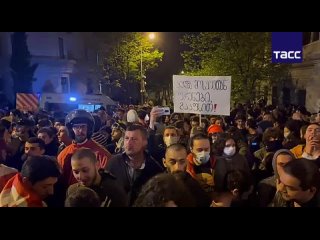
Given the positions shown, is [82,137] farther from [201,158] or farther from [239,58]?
[239,58]

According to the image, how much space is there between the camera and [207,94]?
7691 millimetres

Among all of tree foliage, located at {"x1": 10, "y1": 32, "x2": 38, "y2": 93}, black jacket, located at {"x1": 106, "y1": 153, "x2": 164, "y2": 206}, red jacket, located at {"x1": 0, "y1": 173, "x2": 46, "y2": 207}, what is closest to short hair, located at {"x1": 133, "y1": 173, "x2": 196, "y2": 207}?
red jacket, located at {"x1": 0, "y1": 173, "x2": 46, "y2": 207}

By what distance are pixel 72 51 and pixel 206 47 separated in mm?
19532

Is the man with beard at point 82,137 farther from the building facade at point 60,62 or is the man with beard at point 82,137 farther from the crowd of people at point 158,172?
the building facade at point 60,62

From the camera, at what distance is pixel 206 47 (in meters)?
22.5


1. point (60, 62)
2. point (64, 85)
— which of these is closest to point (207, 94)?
point (64, 85)

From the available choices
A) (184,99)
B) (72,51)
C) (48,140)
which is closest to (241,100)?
(184,99)

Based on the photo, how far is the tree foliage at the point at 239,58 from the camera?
21.4 meters

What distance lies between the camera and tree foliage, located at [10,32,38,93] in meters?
34.1

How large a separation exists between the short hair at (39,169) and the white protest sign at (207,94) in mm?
3987

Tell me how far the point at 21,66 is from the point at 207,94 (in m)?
28.9

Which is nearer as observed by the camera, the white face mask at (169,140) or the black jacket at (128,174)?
the black jacket at (128,174)

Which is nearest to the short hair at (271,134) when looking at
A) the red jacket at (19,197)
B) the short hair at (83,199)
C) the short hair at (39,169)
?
the short hair at (39,169)

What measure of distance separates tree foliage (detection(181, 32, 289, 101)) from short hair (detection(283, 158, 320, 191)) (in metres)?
17.4
